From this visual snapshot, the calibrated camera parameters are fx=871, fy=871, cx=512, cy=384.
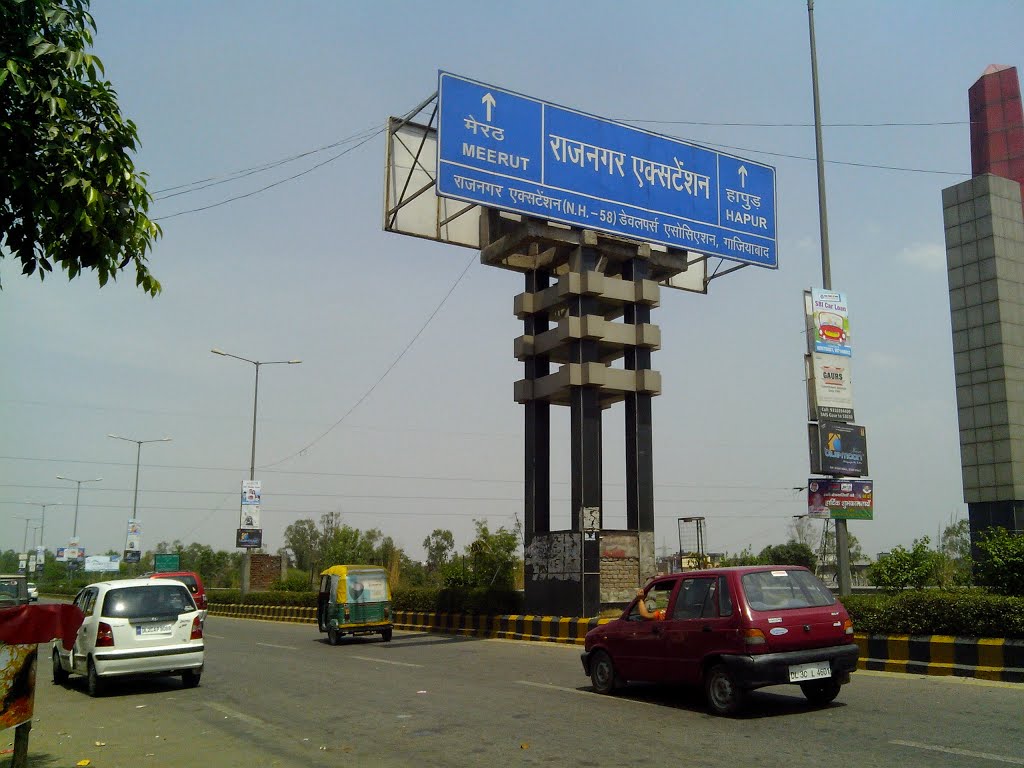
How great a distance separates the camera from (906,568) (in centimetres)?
1775

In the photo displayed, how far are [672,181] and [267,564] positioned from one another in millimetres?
47436

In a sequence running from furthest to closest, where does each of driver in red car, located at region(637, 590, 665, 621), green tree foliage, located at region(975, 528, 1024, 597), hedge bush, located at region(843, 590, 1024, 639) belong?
green tree foliage, located at region(975, 528, 1024, 597) → hedge bush, located at region(843, 590, 1024, 639) → driver in red car, located at region(637, 590, 665, 621)

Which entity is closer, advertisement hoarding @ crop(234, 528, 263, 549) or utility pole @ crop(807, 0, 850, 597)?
utility pole @ crop(807, 0, 850, 597)

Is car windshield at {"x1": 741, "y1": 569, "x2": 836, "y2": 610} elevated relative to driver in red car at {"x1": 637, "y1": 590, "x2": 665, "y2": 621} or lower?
elevated

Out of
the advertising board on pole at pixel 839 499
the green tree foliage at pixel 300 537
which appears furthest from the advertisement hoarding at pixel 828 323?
the green tree foliage at pixel 300 537

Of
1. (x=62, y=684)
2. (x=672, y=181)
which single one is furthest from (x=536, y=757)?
(x=672, y=181)

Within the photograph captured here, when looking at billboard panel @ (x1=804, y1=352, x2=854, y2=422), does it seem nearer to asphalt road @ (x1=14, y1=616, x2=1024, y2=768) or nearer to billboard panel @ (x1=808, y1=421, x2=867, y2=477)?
billboard panel @ (x1=808, y1=421, x2=867, y2=477)

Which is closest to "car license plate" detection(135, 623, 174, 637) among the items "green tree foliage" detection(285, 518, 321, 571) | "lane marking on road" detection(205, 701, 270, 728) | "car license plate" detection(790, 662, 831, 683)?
"lane marking on road" detection(205, 701, 270, 728)

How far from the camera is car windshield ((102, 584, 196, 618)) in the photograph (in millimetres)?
13102

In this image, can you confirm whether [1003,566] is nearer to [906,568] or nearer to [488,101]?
[906,568]

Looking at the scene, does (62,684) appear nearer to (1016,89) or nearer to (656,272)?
(656,272)

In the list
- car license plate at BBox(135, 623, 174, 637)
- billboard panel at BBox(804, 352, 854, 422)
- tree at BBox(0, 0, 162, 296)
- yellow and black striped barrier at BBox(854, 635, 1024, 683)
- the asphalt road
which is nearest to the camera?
tree at BBox(0, 0, 162, 296)

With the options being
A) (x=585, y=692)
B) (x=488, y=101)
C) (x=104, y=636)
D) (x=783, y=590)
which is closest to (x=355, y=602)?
(x=104, y=636)

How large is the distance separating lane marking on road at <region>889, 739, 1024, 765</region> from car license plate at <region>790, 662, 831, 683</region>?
55.0 inches
